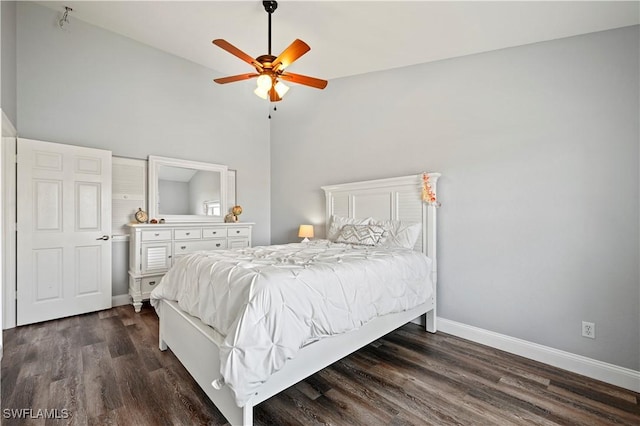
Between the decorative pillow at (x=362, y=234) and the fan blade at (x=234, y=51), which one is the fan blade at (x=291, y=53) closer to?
the fan blade at (x=234, y=51)

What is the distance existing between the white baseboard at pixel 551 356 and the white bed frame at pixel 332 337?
0.28m

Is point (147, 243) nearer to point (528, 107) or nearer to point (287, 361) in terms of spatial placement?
point (287, 361)

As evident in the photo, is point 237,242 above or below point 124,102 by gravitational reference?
below

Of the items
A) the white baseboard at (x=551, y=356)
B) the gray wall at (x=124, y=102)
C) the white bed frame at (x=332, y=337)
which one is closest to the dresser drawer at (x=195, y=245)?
the gray wall at (x=124, y=102)

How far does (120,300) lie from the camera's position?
12.2ft

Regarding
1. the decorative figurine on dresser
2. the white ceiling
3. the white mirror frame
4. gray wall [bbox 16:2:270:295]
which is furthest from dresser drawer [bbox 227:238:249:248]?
the white ceiling

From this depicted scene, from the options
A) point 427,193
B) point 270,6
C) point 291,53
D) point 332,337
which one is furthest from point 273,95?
point 332,337

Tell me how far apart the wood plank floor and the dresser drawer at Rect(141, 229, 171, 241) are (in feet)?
4.15

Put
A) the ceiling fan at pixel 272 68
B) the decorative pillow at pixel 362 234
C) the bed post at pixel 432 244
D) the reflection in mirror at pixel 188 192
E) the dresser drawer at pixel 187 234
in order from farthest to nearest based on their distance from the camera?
the reflection in mirror at pixel 188 192 → the dresser drawer at pixel 187 234 → the decorative pillow at pixel 362 234 → the bed post at pixel 432 244 → the ceiling fan at pixel 272 68

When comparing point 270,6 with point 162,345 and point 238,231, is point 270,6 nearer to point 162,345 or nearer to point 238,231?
point 238,231

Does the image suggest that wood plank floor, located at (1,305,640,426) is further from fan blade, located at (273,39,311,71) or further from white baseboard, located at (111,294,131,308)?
fan blade, located at (273,39,311,71)

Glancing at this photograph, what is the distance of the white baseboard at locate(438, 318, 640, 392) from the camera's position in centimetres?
208

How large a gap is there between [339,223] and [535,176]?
2.08m

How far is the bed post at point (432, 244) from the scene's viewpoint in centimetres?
299
